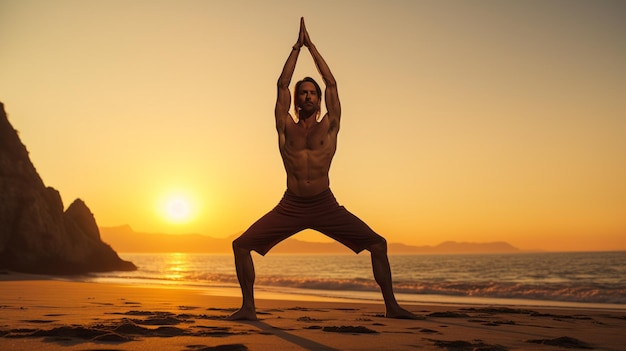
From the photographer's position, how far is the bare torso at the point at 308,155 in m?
6.69

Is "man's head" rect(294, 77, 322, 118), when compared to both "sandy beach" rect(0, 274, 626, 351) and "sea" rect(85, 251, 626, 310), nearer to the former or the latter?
"sandy beach" rect(0, 274, 626, 351)

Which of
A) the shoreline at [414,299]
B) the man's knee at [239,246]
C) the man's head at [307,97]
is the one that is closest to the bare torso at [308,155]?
the man's head at [307,97]

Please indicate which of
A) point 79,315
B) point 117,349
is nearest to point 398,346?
point 117,349

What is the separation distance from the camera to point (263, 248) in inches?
262

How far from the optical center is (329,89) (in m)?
6.88

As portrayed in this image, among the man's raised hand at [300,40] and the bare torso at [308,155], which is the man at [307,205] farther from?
the man's raised hand at [300,40]

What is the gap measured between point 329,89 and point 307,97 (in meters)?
0.28

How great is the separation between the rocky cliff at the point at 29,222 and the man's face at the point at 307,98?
1220 inches

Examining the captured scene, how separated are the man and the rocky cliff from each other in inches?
1206

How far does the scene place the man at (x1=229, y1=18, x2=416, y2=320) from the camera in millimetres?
6660

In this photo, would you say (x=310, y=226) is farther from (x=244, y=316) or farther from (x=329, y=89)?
(x=329, y=89)

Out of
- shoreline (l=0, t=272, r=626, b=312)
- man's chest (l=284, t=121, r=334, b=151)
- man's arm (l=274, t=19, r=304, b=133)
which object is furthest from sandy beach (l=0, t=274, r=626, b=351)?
shoreline (l=0, t=272, r=626, b=312)

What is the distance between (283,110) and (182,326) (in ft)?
8.86

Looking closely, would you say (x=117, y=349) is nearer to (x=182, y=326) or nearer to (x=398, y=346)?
(x=182, y=326)
